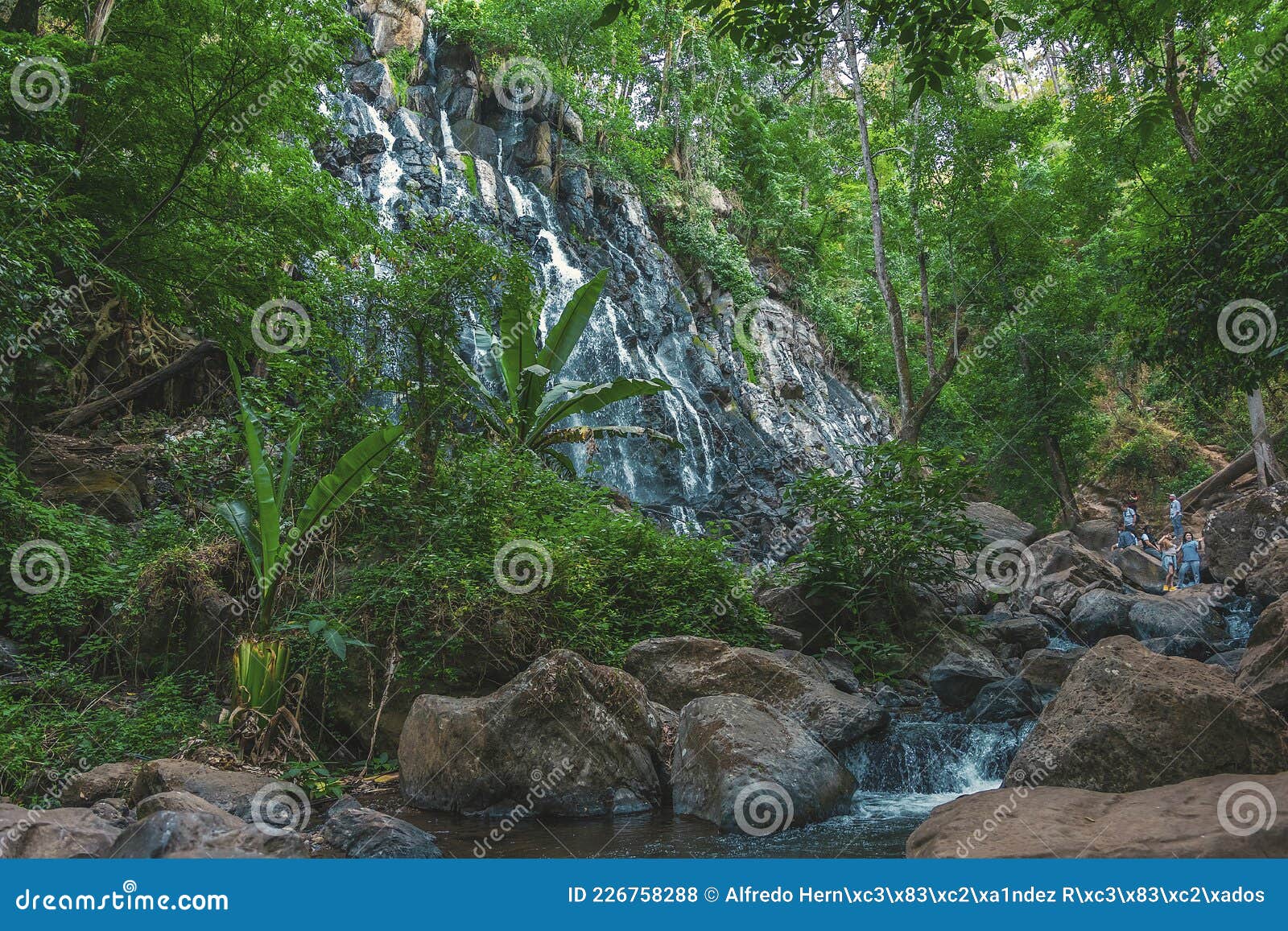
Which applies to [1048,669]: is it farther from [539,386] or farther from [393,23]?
[393,23]

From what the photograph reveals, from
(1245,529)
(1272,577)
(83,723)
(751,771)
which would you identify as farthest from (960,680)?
(1245,529)

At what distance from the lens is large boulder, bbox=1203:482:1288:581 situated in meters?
15.4

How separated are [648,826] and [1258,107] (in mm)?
7588

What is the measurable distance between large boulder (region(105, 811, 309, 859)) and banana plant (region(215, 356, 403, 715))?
223 centimetres

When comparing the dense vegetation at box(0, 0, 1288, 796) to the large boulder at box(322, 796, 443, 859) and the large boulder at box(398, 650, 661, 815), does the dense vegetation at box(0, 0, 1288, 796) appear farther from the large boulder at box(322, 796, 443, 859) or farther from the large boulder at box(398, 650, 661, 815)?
the large boulder at box(322, 796, 443, 859)

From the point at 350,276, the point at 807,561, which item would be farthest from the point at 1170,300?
the point at 350,276

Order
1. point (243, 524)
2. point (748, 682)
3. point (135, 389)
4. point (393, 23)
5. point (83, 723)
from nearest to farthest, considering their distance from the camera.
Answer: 1. point (83, 723)
2. point (243, 524)
3. point (748, 682)
4. point (135, 389)
5. point (393, 23)

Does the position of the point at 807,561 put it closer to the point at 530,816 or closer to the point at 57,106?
the point at 530,816

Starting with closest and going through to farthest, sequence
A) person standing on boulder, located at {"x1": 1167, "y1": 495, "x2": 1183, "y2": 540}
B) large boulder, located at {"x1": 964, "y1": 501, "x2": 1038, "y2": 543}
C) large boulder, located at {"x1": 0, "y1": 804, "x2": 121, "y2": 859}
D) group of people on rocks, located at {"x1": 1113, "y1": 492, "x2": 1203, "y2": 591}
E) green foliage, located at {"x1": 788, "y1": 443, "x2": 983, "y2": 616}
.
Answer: large boulder, located at {"x1": 0, "y1": 804, "x2": 121, "y2": 859}
green foliage, located at {"x1": 788, "y1": 443, "x2": 983, "y2": 616}
group of people on rocks, located at {"x1": 1113, "y1": 492, "x2": 1203, "y2": 591}
person standing on boulder, located at {"x1": 1167, "y1": 495, "x2": 1183, "y2": 540}
large boulder, located at {"x1": 964, "y1": 501, "x2": 1038, "y2": 543}

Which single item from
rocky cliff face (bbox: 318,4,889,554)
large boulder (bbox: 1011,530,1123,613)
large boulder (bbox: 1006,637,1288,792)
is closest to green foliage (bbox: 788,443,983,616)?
large boulder (bbox: 1006,637,1288,792)

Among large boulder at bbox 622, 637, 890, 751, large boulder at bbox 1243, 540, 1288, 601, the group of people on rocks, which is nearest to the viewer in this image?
large boulder at bbox 622, 637, 890, 751

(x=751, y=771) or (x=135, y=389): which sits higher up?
(x=135, y=389)

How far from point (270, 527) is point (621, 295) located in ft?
59.1

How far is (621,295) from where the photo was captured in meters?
22.8
